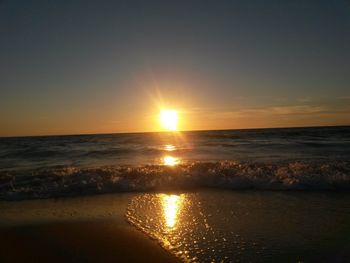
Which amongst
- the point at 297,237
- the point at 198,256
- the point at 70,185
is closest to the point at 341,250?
the point at 297,237

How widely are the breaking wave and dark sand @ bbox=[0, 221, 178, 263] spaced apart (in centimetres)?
330

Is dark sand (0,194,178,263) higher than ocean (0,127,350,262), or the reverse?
ocean (0,127,350,262)

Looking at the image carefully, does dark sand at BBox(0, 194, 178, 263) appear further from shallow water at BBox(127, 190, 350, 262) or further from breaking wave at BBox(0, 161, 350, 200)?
breaking wave at BBox(0, 161, 350, 200)

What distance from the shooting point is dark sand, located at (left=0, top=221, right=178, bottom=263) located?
4.54m

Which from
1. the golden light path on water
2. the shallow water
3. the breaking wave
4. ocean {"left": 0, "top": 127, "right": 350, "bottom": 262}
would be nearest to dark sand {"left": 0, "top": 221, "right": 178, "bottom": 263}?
ocean {"left": 0, "top": 127, "right": 350, "bottom": 262}

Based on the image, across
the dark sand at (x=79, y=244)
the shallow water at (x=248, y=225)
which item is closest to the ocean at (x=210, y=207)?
the shallow water at (x=248, y=225)

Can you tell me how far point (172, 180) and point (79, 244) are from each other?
5.37m

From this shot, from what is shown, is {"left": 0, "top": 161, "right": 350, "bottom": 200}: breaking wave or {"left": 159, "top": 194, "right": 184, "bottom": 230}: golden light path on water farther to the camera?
{"left": 0, "top": 161, "right": 350, "bottom": 200}: breaking wave

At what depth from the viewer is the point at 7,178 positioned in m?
11.0

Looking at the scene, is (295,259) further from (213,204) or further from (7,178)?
(7,178)

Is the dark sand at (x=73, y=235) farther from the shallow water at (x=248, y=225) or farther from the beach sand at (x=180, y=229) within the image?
the shallow water at (x=248, y=225)

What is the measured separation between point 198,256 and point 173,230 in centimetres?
116

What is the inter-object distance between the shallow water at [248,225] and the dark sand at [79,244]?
30 cm

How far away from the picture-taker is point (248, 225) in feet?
18.3
